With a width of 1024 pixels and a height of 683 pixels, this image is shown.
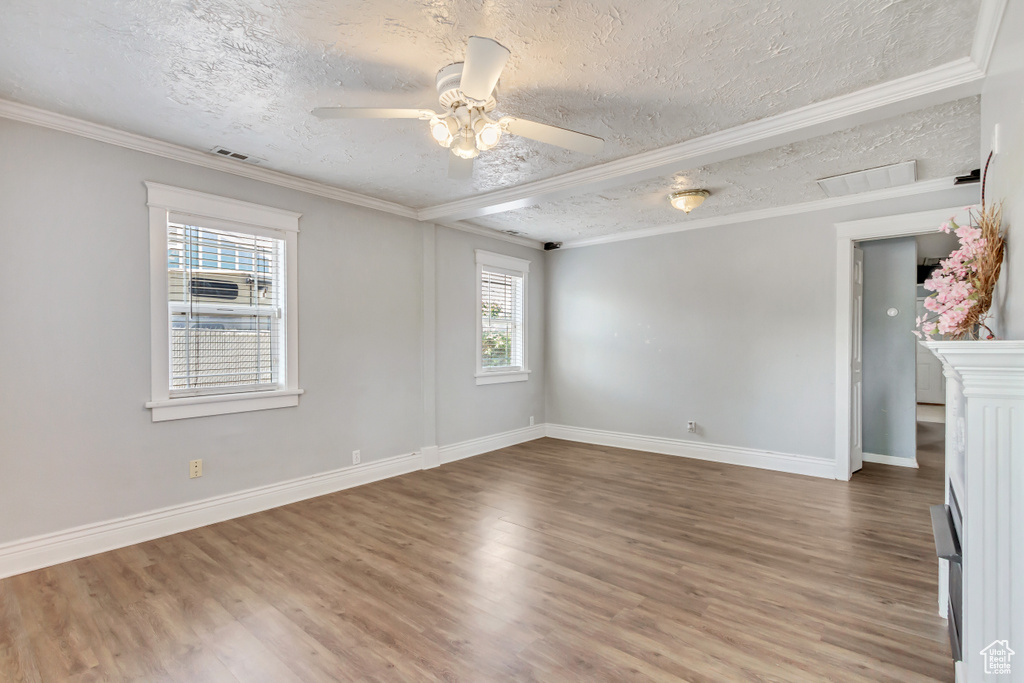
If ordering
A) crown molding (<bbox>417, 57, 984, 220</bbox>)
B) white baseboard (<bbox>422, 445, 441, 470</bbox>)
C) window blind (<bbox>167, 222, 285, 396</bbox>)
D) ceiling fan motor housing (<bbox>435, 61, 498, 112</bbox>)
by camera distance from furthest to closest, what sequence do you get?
white baseboard (<bbox>422, 445, 441, 470</bbox>), window blind (<bbox>167, 222, 285, 396</bbox>), crown molding (<bbox>417, 57, 984, 220</bbox>), ceiling fan motor housing (<bbox>435, 61, 498, 112</bbox>)

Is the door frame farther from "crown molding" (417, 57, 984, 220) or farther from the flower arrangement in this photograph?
the flower arrangement

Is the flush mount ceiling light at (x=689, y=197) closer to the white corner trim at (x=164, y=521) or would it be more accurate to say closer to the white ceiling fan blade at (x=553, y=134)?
the white ceiling fan blade at (x=553, y=134)

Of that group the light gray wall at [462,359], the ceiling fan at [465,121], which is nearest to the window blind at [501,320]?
the light gray wall at [462,359]

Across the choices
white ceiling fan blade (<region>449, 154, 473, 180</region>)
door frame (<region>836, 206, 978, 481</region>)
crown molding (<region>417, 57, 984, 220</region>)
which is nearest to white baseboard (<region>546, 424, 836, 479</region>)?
door frame (<region>836, 206, 978, 481</region>)

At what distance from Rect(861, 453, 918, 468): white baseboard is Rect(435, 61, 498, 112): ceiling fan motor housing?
5369mm

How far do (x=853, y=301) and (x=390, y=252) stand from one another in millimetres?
4378

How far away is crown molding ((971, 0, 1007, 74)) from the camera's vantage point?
1.79 metres

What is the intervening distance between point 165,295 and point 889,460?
6.70 metres

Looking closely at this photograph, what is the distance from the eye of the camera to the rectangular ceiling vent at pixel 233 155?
3265 mm

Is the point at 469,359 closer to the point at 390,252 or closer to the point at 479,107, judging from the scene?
the point at 390,252

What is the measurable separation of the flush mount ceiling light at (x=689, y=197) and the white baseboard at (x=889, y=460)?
341 cm

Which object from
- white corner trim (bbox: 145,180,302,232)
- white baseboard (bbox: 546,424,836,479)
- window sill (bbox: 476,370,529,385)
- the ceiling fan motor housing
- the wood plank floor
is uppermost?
the ceiling fan motor housing

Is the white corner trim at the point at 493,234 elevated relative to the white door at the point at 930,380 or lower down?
elevated

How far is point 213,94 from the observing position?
2541 millimetres
